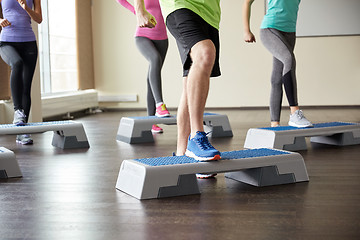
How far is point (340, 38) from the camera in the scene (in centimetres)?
730

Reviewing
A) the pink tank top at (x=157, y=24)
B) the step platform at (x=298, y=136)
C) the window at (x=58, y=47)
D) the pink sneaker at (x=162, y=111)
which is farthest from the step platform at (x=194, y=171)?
the window at (x=58, y=47)

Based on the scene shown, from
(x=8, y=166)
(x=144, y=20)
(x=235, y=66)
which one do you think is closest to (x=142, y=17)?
(x=144, y=20)

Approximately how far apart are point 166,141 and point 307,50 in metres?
3.90

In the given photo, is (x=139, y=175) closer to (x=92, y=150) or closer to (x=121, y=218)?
(x=121, y=218)

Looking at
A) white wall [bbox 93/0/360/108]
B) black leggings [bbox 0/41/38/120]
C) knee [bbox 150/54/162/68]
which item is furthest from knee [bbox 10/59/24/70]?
white wall [bbox 93/0/360/108]

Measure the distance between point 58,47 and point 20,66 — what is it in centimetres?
306

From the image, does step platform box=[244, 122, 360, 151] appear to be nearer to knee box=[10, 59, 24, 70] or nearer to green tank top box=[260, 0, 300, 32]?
green tank top box=[260, 0, 300, 32]

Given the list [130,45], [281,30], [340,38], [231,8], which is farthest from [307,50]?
[281,30]

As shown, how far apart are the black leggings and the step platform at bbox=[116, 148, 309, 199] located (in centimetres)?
182

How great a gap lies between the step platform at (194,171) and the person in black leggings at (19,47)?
1.81 meters

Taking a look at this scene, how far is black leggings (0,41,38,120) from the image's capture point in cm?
385

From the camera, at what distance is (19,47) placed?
12.8 ft

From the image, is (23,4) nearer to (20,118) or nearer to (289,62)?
(20,118)

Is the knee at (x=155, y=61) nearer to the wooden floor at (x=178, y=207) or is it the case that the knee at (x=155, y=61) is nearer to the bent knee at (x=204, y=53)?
the wooden floor at (x=178, y=207)
